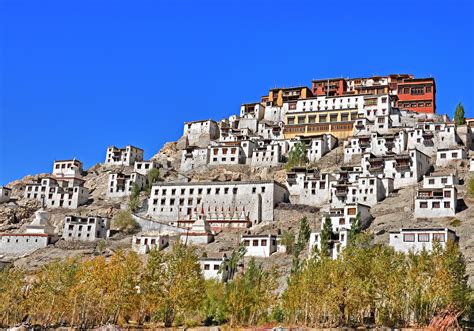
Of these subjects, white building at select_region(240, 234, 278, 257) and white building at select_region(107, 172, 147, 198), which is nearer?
white building at select_region(240, 234, 278, 257)

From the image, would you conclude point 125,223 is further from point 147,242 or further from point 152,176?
point 152,176

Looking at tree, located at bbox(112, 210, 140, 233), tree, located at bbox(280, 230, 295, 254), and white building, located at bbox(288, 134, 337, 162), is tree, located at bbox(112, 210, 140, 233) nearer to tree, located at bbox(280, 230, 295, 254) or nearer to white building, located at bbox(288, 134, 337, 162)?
tree, located at bbox(280, 230, 295, 254)

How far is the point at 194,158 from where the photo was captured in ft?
401

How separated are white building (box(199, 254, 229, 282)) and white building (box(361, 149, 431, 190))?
3004 cm

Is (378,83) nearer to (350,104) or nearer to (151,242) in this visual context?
(350,104)

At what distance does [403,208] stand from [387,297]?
36771 millimetres

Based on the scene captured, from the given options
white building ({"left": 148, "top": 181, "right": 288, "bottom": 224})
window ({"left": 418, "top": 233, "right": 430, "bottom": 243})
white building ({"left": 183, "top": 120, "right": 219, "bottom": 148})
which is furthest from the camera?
white building ({"left": 183, "top": 120, "right": 219, "bottom": 148})

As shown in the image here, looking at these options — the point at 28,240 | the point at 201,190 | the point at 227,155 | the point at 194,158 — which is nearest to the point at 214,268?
the point at 201,190

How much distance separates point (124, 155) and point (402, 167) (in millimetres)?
53891

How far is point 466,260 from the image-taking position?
6775cm

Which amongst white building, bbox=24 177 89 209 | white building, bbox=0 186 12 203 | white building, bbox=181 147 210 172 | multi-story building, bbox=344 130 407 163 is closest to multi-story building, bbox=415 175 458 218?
multi-story building, bbox=344 130 407 163

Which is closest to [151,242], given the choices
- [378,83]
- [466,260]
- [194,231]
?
[194,231]

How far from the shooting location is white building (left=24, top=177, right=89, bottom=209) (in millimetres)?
114912

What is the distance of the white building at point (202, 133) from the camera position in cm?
13155
